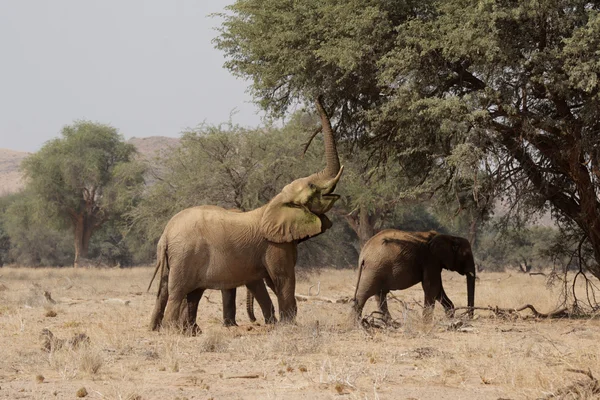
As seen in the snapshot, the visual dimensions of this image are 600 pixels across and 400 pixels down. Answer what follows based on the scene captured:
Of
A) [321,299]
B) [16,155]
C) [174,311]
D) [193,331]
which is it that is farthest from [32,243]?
[16,155]

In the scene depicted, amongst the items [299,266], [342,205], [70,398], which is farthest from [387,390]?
[342,205]

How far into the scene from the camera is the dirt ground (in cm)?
775

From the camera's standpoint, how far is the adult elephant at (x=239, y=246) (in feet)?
40.9

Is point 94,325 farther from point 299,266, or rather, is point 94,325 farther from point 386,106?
point 299,266

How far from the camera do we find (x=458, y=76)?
1425 cm

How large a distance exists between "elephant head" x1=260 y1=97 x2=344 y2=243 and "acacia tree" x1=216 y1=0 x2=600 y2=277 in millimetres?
1701

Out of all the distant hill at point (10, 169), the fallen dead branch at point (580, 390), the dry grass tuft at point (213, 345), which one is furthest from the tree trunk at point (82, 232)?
the distant hill at point (10, 169)

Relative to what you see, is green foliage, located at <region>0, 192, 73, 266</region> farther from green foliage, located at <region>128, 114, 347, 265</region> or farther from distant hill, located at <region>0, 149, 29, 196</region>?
distant hill, located at <region>0, 149, 29, 196</region>

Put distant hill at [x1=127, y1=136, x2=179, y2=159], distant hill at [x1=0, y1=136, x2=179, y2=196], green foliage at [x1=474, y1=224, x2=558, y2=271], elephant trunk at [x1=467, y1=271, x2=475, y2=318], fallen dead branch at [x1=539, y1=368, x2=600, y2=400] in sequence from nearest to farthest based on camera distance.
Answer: fallen dead branch at [x1=539, y1=368, x2=600, y2=400], elephant trunk at [x1=467, y1=271, x2=475, y2=318], green foliage at [x1=474, y1=224, x2=558, y2=271], distant hill at [x1=0, y1=136, x2=179, y2=196], distant hill at [x1=127, y1=136, x2=179, y2=159]

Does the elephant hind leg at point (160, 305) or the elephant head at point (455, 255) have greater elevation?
the elephant head at point (455, 255)

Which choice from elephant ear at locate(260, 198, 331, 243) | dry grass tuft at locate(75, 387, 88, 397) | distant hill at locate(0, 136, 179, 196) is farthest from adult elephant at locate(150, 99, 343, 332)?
distant hill at locate(0, 136, 179, 196)

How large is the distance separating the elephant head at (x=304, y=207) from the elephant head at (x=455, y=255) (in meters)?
3.26

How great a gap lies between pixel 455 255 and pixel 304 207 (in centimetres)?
420

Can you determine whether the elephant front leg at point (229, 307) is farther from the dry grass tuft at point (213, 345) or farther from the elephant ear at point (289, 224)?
the dry grass tuft at point (213, 345)
